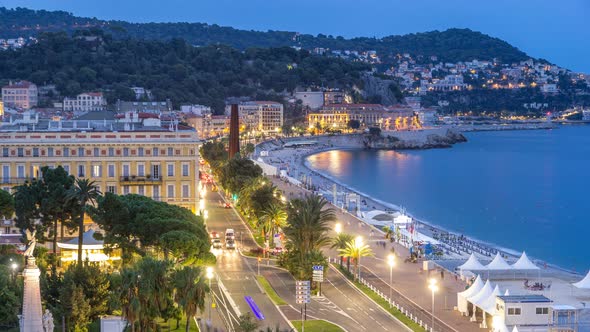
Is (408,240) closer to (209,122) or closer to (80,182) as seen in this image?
(80,182)

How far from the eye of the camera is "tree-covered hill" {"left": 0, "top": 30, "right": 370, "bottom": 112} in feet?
473

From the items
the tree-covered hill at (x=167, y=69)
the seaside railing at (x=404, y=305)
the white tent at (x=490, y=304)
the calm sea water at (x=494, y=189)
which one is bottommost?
the calm sea water at (x=494, y=189)

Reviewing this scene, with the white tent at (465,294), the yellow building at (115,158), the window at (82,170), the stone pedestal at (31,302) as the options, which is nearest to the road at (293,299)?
the white tent at (465,294)

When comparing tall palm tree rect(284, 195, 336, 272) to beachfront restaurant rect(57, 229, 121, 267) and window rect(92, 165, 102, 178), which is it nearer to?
beachfront restaurant rect(57, 229, 121, 267)

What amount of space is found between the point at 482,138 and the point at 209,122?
87.1 metres

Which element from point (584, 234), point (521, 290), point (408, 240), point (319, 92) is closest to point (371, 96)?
point (319, 92)

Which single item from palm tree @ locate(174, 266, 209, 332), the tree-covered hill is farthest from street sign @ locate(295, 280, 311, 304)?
the tree-covered hill

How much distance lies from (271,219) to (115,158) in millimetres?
8518

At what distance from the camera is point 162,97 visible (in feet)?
460

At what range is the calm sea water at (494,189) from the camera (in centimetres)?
5991

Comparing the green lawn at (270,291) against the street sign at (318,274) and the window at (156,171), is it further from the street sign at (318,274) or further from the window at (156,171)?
the window at (156,171)

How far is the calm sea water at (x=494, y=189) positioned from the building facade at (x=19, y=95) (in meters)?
42.5

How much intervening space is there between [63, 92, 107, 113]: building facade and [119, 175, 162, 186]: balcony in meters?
81.7

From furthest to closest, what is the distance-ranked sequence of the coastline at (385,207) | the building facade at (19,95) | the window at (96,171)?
the building facade at (19,95) → the coastline at (385,207) → the window at (96,171)
